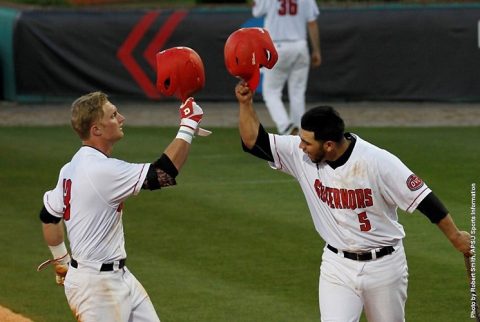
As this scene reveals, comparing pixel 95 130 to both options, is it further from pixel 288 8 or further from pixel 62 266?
pixel 288 8

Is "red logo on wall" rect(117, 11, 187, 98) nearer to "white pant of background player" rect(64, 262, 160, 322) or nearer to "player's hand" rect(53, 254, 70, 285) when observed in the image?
"player's hand" rect(53, 254, 70, 285)

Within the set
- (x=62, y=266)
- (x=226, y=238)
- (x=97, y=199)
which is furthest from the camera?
(x=226, y=238)

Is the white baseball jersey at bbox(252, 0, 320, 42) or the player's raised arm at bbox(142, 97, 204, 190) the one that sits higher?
the player's raised arm at bbox(142, 97, 204, 190)

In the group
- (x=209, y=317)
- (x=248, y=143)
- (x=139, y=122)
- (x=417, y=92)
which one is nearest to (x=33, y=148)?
(x=139, y=122)

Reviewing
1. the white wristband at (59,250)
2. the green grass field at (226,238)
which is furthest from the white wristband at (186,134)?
the green grass field at (226,238)

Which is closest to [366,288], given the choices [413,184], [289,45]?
[413,184]

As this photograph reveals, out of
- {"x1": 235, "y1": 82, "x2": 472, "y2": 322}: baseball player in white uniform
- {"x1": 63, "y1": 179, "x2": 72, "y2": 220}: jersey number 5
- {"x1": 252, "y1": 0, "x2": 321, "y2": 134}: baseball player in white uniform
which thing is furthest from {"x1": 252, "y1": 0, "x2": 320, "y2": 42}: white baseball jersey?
{"x1": 63, "y1": 179, "x2": 72, "y2": 220}: jersey number 5

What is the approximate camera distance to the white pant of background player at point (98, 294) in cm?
645

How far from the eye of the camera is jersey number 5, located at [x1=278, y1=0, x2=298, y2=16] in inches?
617

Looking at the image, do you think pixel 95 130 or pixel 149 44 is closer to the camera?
pixel 95 130

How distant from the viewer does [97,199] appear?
21.1 ft

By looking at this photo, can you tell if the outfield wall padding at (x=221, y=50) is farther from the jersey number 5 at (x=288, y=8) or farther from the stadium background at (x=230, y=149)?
the jersey number 5 at (x=288, y=8)

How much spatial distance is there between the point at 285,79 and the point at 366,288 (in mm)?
9181

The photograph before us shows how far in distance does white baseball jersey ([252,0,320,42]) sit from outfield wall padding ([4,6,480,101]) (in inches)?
137
